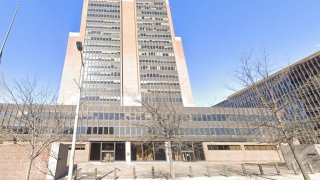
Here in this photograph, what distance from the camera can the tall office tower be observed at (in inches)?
2628

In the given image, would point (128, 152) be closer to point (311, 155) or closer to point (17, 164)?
point (17, 164)

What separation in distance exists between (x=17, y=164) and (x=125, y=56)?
202 ft

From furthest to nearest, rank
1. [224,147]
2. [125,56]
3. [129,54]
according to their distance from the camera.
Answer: [129,54]
[125,56]
[224,147]

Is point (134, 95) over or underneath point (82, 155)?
over

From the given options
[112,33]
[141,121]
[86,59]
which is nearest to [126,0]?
[112,33]

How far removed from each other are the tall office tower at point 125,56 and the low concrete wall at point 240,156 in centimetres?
2929

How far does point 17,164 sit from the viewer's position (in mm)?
16844

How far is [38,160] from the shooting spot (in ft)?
56.5

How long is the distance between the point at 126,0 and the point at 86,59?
38.3 m

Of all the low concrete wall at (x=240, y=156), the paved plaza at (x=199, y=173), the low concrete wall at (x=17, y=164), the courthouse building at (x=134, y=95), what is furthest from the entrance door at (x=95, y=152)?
the low concrete wall at (x=240, y=156)

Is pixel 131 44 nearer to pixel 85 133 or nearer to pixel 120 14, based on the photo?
pixel 120 14

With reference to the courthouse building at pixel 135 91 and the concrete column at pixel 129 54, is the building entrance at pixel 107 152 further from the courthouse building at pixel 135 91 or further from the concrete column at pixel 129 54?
the concrete column at pixel 129 54

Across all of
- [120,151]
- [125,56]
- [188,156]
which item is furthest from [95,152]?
[125,56]

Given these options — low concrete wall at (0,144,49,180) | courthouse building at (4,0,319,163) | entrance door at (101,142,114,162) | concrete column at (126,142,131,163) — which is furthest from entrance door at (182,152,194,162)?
low concrete wall at (0,144,49,180)
